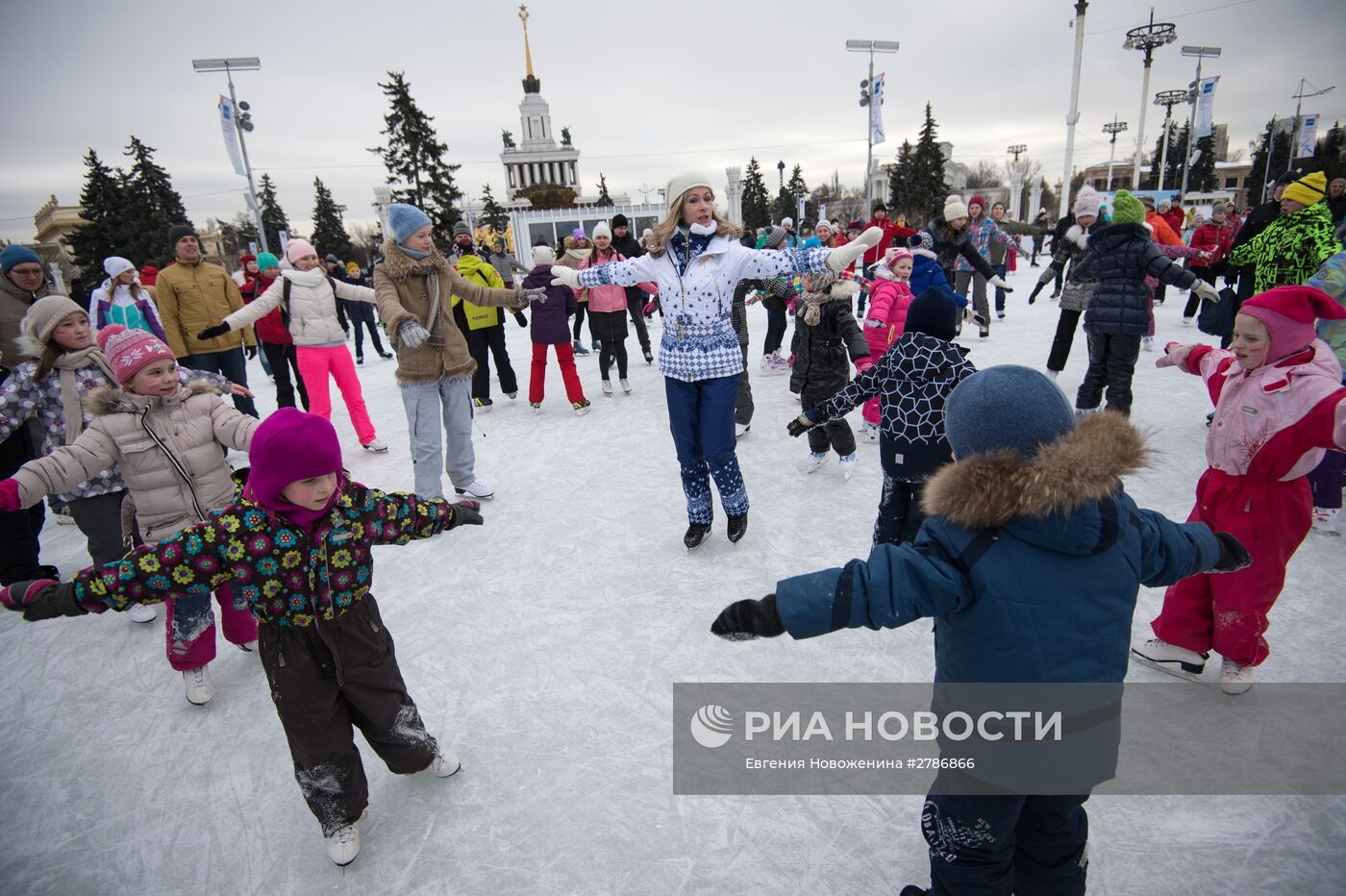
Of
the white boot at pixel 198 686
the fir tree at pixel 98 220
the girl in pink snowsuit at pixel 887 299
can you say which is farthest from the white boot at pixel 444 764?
the fir tree at pixel 98 220

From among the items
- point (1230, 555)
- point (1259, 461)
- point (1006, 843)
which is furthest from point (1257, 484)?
point (1006, 843)

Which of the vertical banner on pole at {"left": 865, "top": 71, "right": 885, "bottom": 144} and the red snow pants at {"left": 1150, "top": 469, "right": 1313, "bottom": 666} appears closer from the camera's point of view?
the red snow pants at {"left": 1150, "top": 469, "right": 1313, "bottom": 666}

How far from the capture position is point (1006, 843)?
4.49ft

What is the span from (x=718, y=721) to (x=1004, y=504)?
4.84 feet

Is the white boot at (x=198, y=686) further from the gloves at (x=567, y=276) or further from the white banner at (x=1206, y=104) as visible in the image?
the white banner at (x=1206, y=104)

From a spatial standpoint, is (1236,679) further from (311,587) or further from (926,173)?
(926,173)

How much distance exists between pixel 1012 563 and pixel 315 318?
5.39m

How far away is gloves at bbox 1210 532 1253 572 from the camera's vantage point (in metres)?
1.42

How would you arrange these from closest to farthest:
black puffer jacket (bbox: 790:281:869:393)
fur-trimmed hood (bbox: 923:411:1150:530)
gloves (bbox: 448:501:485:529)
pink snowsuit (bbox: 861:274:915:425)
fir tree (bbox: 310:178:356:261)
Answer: fur-trimmed hood (bbox: 923:411:1150:530), gloves (bbox: 448:501:485:529), black puffer jacket (bbox: 790:281:869:393), pink snowsuit (bbox: 861:274:915:425), fir tree (bbox: 310:178:356:261)

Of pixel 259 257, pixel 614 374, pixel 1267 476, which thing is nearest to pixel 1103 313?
pixel 1267 476

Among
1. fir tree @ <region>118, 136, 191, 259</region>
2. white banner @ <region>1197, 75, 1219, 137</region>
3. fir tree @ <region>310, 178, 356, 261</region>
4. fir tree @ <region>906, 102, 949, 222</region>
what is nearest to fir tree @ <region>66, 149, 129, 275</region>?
fir tree @ <region>118, 136, 191, 259</region>

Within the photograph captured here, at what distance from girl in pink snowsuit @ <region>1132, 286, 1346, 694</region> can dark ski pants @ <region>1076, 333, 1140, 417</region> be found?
2347 millimetres

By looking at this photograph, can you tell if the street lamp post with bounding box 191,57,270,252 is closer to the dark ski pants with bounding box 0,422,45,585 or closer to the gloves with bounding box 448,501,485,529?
the dark ski pants with bounding box 0,422,45,585

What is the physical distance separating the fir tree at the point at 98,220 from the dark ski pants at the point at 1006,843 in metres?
34.8
